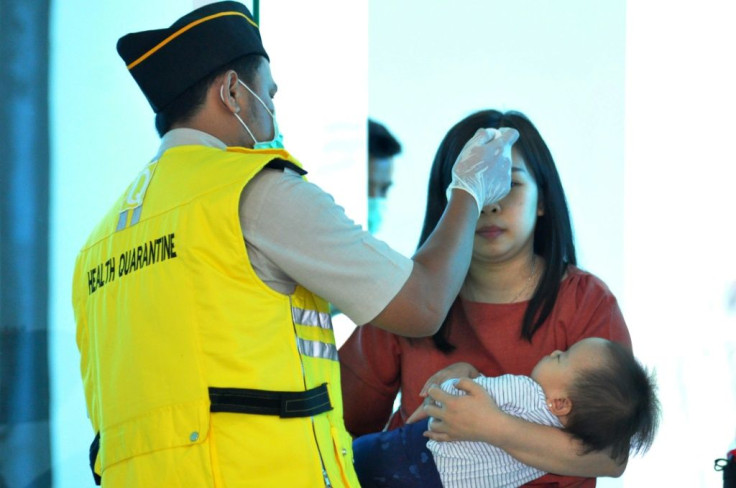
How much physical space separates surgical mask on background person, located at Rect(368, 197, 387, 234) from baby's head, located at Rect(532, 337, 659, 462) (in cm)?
122

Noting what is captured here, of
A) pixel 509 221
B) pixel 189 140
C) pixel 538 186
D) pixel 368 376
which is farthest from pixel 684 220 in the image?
pixel 189 140

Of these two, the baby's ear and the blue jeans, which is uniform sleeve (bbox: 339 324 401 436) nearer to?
the blue jeans

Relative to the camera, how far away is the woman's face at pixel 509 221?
190 cm

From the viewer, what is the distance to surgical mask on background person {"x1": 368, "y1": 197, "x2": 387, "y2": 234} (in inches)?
115

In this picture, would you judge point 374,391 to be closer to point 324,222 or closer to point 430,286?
point 430,286

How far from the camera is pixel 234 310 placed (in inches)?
54.3

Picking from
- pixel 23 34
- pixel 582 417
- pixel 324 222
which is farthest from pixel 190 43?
pixel 582 417

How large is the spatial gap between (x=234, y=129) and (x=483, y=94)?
4.25 feet

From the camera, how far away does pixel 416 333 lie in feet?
4.85

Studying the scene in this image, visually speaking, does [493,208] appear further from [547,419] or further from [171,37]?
[171,37]

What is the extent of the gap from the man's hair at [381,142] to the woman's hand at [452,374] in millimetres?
1138

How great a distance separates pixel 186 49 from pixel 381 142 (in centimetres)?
134

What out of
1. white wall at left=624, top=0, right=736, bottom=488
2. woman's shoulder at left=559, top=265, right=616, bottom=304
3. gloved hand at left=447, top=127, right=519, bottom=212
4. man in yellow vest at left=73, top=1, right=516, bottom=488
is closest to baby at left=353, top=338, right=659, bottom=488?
woman's shoulder at left=559, top=265, right=616, bottom=304

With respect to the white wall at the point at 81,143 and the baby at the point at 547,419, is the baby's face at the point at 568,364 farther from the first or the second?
the white wall at the point at 81,143
